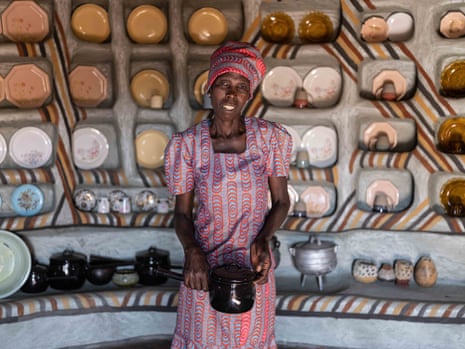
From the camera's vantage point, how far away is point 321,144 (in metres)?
2.87

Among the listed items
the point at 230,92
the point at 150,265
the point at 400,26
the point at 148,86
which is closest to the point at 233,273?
the point at 230,92

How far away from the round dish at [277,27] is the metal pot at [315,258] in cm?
119

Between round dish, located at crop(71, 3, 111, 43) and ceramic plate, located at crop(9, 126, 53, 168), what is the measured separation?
606 mm

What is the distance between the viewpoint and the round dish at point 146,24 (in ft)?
9.23

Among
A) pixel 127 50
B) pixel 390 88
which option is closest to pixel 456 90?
pixel 390 88

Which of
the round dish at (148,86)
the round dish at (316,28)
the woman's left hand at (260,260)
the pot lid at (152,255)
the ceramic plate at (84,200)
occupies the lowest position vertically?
the pot lid at (152,255)

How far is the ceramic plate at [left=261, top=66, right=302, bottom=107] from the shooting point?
9.42ft

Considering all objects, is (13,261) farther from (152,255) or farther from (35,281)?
(152,255)

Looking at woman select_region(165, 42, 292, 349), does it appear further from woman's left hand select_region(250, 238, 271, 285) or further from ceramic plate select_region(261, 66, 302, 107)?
ceramic plate select_region(261, 66, 302, 107)

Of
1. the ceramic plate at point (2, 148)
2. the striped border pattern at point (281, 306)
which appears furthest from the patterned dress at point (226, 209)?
the ceramic plate at point (2, 148)

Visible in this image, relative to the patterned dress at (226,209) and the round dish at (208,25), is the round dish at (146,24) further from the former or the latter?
the patterned dress at (226,209)

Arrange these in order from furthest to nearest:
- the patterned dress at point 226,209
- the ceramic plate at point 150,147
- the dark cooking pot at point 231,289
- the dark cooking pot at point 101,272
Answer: the ceramic plate at point 150,147 < the dark cooking pot at point 101,272 < the patterned dress at point 226,209 < the dark cooking pot at point 231,289

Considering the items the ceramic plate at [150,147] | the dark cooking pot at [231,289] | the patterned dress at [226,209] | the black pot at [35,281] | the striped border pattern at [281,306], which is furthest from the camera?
the ceramic plate at [150,147]

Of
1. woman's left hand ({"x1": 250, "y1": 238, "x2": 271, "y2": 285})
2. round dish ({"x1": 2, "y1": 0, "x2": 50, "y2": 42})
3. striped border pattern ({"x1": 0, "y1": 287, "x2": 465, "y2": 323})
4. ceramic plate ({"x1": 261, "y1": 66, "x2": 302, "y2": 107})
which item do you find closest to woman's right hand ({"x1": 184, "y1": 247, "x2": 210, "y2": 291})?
woman's left hand ({"x1": 250, "y1": 238, "x2": 271, "y2": 285})
